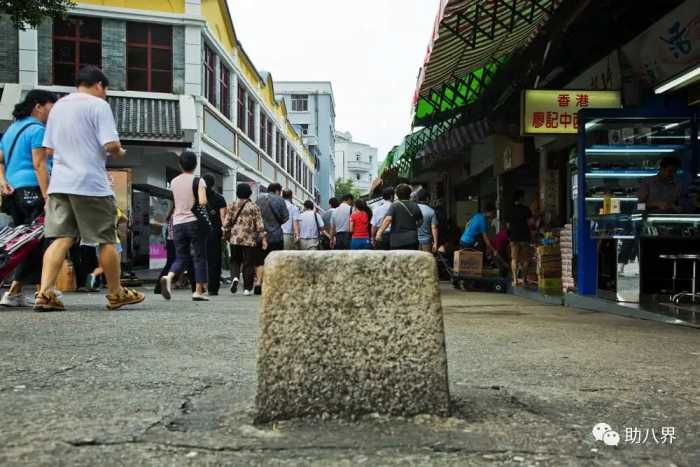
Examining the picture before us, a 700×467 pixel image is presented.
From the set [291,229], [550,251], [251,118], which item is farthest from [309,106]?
[550,251]

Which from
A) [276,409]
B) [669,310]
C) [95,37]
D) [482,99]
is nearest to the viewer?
[276,409]

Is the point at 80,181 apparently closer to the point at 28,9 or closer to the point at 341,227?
the point at 341,227

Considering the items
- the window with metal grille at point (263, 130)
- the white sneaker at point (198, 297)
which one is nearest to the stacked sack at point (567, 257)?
the white sneaker at point (198, 297)

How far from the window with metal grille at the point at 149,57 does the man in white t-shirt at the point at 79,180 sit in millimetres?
14879

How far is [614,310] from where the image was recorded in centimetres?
757

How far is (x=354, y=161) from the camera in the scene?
4432 inches

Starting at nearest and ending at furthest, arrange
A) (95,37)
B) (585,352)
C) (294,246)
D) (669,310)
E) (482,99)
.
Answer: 1. (585,352)
2. (669,310)
3. (294,246)
4. (482,99)
5. (95,37)

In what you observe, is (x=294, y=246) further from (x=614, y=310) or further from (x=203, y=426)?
(x=203, y=426)

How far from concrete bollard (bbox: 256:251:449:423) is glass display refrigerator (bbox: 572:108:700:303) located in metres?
6.03

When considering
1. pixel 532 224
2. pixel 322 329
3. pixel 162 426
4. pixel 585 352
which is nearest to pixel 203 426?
pixel 162 426

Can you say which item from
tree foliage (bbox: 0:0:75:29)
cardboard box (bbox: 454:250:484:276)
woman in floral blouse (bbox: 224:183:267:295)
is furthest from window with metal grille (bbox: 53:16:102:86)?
cardboard box (bbox: 454:250:484:276)

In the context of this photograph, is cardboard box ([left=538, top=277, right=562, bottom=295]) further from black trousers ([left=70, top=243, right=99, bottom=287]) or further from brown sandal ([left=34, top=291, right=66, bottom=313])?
brown sandal ([left=34, top=291, right=66, bottom=313])

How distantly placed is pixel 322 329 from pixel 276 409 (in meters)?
0.31
